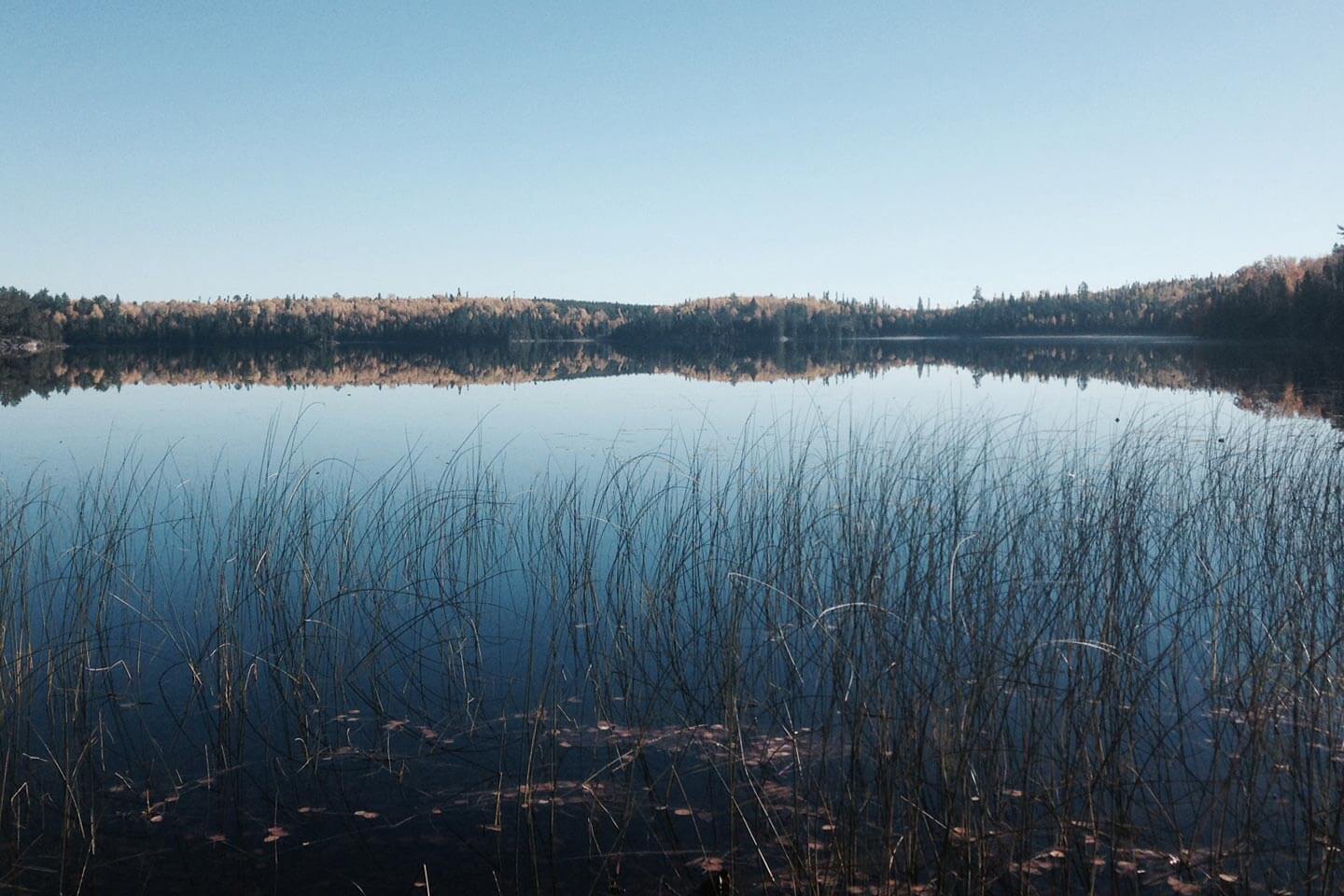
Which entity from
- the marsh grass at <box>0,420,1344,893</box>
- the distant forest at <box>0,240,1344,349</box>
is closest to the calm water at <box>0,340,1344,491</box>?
the marsh grass at <box>0,420,1344,893</box>

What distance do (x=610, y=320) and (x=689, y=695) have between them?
13027cm

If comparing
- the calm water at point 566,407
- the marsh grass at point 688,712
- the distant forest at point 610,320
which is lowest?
the marsh grass at point 688,712

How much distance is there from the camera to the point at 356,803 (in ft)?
12.8

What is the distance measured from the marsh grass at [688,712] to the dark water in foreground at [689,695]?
0.08 ft

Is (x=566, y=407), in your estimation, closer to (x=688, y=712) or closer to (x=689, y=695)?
(x=689, y=695)

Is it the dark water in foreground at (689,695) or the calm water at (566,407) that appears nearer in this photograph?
the dark water in foreground at (689,695)

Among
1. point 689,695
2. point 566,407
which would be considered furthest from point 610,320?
point 689,695

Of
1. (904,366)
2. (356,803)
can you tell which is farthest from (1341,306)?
(356,803)

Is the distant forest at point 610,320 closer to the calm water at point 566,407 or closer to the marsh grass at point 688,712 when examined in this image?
the calm water at point 566,407

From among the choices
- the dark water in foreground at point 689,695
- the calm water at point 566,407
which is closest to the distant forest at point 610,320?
the calm water at point 566,407

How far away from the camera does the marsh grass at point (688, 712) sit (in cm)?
339

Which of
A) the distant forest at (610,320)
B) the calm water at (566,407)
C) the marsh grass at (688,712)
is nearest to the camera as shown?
the marsh grass at (688,712)

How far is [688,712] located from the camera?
4.71m

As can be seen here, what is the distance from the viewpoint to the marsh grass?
11.1 ft
